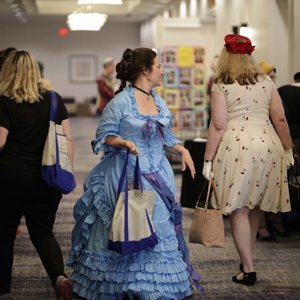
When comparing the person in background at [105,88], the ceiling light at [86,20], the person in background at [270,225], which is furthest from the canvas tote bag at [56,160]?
the ceiling light at [86,20]

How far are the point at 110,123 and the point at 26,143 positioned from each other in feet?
1.67

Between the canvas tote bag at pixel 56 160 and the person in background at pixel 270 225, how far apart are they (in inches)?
105

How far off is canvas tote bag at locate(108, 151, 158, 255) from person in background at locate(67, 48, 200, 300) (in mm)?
147

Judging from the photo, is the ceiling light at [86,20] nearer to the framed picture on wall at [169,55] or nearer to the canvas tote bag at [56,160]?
the framed picture on wall at [169,55]

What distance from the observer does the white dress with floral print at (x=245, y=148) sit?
5.08 meters

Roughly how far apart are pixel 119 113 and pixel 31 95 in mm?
541

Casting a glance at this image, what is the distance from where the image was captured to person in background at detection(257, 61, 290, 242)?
6781 millimetres

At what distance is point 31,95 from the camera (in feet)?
14.8

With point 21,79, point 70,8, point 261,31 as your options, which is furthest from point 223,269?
point 70,8

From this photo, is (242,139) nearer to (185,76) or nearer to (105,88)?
(105,88)

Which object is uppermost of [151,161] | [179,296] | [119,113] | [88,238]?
[119,113]

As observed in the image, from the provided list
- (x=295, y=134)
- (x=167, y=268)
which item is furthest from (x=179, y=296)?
(x=295, y=134)

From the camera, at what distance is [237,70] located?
16.7 feet

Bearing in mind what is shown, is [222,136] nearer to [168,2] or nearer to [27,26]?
[168,2]
